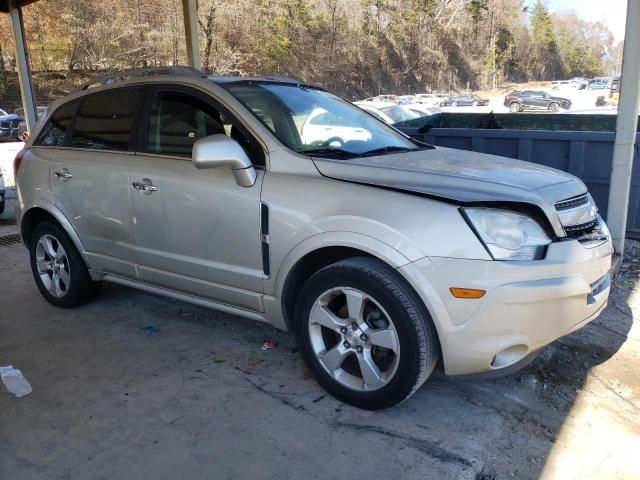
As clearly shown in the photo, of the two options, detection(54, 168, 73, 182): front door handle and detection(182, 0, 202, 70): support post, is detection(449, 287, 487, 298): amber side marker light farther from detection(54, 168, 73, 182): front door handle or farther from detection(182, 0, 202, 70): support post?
detection(182, 0, 202, 70): support post

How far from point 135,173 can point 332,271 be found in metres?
1.69

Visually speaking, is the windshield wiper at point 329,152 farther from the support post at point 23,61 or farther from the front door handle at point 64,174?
the support post at point 23,61

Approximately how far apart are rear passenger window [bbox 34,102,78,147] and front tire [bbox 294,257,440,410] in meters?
2.64

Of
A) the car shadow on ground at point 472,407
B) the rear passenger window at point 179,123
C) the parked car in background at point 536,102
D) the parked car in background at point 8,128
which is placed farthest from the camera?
the parked car in background at point 536,102

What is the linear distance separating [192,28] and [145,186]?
4.15m

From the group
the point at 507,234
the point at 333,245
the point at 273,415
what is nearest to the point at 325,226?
Result: the point at 333,245

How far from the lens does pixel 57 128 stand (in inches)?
177

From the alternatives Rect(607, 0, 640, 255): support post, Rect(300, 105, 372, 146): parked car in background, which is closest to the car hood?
Rect(300, 105, 372, 146): parked car in background

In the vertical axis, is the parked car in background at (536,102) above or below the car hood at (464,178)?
below

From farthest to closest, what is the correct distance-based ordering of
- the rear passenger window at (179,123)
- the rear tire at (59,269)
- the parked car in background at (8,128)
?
the parked car in background at (8,128), the rear tire at (59,269), the rear passenger window at (179,123)

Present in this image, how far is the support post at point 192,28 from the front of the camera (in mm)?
6910

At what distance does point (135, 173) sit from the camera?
3.76 metres

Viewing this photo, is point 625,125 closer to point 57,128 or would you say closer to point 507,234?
point 507,234

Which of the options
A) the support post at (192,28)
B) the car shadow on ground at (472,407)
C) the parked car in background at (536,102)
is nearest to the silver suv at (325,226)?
the car shadow on ground at (472,407)
